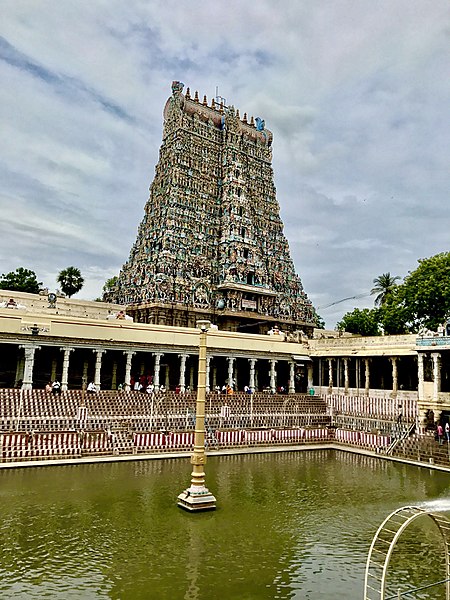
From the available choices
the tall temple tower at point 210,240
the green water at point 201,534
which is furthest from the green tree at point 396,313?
the green water at point 201,534

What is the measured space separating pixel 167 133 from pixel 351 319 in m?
30.9

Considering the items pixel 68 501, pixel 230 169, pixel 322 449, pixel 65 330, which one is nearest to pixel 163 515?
pixel 68 501

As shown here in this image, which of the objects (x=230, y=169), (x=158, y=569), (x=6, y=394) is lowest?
(x=158, y=569)

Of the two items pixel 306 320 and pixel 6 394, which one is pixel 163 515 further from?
pixel 306 320

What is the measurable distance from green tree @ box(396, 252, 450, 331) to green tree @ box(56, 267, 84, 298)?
3839cm

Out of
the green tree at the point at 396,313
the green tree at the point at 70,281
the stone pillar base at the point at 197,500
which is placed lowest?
the stone pillar base at the point at 197,500

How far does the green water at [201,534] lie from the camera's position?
9.13m

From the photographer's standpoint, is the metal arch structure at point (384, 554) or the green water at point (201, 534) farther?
the green water at point (201, 534)

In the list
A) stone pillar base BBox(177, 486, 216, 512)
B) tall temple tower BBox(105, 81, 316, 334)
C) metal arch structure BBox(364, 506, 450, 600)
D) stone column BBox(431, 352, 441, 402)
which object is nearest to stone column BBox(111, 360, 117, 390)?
tall temple tower BBox(105, 81, 316, 334)

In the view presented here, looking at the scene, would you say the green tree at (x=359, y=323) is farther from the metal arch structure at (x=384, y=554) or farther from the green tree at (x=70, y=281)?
the metal arch structure at (x=384, y=554)

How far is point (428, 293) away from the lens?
36938 millimetres

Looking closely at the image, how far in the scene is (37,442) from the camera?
19.6m

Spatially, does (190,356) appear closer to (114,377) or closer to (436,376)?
(114,377)

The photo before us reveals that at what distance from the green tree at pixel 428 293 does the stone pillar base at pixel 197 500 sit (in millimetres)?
27903
